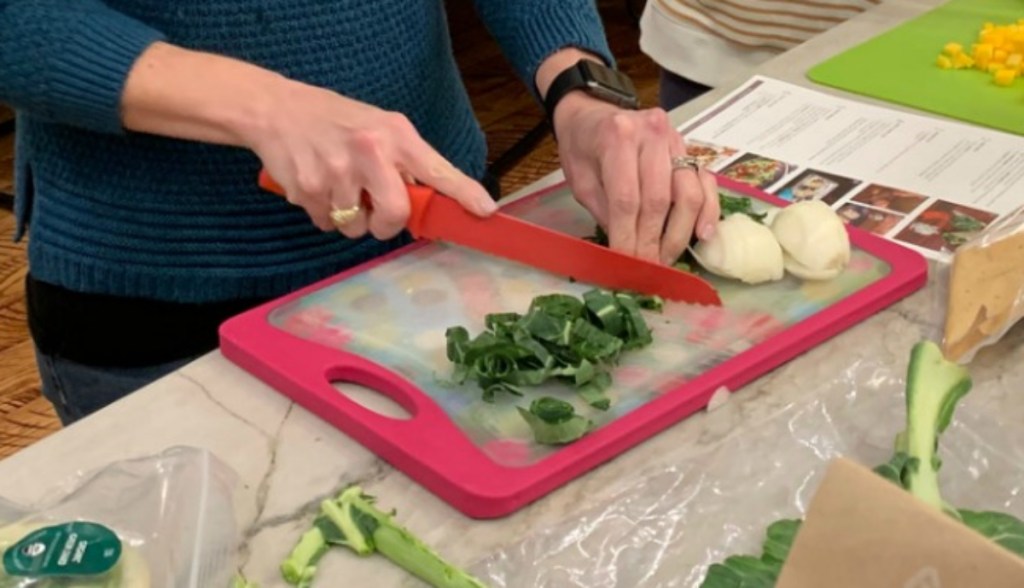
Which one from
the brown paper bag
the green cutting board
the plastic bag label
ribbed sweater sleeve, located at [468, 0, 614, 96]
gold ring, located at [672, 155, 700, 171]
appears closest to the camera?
the brown paper bag

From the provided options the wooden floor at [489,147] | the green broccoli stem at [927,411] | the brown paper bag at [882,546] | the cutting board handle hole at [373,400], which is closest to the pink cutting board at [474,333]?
the cutting board handle hole at [373,400]

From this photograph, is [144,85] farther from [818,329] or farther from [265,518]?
[818,329]

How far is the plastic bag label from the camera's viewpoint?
541 mm

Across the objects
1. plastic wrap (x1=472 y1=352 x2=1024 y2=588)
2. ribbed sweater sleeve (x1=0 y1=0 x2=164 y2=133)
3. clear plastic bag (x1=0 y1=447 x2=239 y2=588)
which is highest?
ribbed sweater sleeve (x1=0 y1=0 x2=164 y2=133)

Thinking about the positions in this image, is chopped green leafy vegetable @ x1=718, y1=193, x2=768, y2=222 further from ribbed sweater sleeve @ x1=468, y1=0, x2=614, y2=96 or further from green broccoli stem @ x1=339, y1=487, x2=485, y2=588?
green broccoli stem @ x1=339, y1=487, x2=485, y2=588

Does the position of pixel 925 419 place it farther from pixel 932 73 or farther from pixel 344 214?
pixel 932 73

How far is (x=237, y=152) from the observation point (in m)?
0.90

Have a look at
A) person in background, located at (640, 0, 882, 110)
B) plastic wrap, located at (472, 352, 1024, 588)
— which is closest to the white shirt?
A: person in background, located at (640, 0, 882, 110)

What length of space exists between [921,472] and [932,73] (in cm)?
65

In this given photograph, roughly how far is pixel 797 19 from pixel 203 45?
0.70 metres

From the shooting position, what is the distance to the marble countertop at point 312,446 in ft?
2.11

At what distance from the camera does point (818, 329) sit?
0.78m

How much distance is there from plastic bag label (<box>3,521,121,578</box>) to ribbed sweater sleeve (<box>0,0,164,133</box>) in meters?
0.33

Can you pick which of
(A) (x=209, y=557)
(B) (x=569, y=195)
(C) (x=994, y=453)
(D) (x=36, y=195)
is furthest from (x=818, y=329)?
(D) (x=36, y=195)
